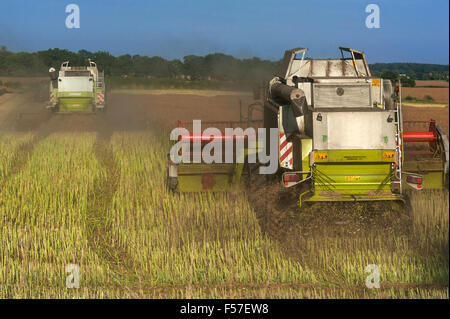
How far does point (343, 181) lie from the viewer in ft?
28.6

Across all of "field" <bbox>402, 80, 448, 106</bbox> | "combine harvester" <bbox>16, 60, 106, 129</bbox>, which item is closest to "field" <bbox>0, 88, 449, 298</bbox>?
"combine harvester" <bbox>16, 60, 106, 129</bbox>

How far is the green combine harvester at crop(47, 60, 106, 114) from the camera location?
82.1 ft

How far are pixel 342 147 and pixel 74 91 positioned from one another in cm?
1868

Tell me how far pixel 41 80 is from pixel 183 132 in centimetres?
3055

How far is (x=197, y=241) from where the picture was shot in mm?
8109

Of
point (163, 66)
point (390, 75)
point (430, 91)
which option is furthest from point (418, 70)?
point (163, 66)

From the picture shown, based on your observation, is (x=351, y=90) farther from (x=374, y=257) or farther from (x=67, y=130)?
(x=67, y=130)

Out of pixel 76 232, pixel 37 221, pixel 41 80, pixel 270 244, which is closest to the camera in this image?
pixel 270 244

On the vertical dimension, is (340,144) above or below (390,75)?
below

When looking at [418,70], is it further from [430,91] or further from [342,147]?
[430,91]

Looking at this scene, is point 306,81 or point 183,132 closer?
point 306,81

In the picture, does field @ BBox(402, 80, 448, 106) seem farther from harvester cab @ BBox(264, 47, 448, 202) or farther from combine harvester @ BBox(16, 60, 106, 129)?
harvester cab @ BBox(264, 47, 448, 202)

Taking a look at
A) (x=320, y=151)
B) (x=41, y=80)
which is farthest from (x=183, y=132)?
(x=41, y=80)

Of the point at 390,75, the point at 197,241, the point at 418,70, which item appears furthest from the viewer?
the point at 418,70
